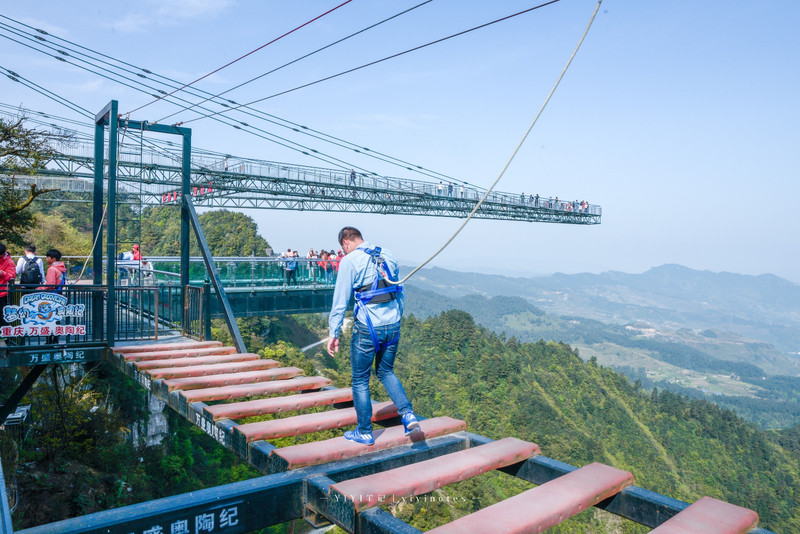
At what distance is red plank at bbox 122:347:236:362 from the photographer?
7.43 metres

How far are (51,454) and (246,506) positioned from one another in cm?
1179

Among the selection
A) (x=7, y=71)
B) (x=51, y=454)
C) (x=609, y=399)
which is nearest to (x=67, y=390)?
(x=51, y=454)

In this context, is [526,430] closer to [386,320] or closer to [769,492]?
[769,492]

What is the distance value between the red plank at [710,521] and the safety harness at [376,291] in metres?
2.04

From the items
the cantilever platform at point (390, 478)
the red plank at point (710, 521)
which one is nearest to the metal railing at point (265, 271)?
the cantilever platform at point (390, 478)

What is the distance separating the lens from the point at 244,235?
65.4m

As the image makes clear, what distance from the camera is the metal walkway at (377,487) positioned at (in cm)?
286

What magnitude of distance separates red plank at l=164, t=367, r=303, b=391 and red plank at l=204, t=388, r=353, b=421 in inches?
36.7

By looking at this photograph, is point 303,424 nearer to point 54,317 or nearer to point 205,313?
point 205,313

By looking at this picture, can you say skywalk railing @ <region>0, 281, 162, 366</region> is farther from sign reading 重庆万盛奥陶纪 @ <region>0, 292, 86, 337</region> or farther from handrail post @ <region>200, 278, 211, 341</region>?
handrail post @ <region>200, 278, 211, 341</region>

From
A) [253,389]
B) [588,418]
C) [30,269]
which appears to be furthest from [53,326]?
[588,418]

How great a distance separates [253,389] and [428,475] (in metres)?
2.86

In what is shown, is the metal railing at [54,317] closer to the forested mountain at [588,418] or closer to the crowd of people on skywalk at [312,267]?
the crowd of people on skywalk at [312,267]

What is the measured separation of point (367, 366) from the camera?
4.00 meters
